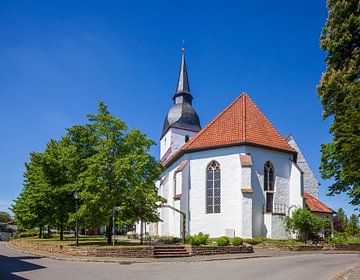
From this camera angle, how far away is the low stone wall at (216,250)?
20.7 m

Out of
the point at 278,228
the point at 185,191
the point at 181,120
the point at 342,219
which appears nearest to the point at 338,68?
the point at 278,228

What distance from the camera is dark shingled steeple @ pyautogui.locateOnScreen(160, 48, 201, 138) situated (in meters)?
49.6

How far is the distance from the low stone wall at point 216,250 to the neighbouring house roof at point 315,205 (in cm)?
1589

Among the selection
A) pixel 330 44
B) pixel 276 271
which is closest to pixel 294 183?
pixel 330 44

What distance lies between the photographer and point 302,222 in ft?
91.9

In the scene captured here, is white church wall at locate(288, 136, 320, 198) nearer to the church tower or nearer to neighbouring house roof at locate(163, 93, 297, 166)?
neighbouring house roof at locate(163, 93, 297, 166)

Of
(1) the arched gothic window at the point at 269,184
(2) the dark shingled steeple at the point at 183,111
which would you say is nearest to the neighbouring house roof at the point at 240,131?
(1) the arched gothic window at the point at 269,184

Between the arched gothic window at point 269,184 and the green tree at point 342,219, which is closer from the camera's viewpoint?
the arched gothic window at point 269,184

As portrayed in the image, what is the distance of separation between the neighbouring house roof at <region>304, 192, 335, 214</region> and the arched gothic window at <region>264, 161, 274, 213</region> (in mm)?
7244

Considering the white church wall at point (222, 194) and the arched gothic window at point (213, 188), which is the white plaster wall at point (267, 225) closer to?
the white church wall at point (222, 194)

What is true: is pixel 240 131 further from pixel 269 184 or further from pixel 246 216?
pixel 246 216

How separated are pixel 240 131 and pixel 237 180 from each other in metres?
4.21

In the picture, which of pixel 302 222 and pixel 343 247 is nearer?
pixel 343 247

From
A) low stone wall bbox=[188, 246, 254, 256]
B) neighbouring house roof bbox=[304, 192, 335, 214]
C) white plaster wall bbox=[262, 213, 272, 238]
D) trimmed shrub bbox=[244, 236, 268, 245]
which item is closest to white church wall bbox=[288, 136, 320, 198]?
neighbouring house roof bbox=[304, 192, 335, 214]
